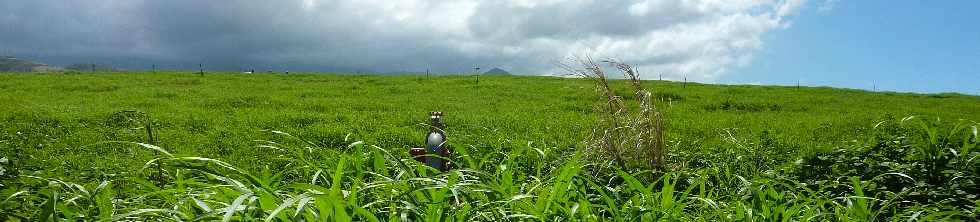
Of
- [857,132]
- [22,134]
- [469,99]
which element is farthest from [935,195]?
[469,99]

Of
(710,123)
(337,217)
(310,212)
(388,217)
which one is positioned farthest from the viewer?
(710,123)

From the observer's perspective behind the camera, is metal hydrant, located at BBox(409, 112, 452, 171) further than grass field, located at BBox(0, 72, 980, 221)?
Yes

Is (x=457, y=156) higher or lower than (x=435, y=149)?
lower

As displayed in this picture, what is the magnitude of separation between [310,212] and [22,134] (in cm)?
1164

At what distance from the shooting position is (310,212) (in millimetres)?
2814

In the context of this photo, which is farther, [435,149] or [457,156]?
[457,156]

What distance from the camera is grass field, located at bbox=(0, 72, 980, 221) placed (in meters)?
3.35

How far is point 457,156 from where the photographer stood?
6.60 metres

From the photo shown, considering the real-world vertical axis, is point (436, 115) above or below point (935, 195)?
above

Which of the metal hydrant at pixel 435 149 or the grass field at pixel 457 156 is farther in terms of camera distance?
the metal hydrant at pixel 435 149

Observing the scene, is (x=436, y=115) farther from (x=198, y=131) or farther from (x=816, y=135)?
(x=816, y=135)

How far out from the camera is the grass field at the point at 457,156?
132 inches

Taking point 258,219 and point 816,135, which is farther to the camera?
point 816,135

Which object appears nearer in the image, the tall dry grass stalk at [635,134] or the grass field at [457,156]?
the grass field at [457,156]
